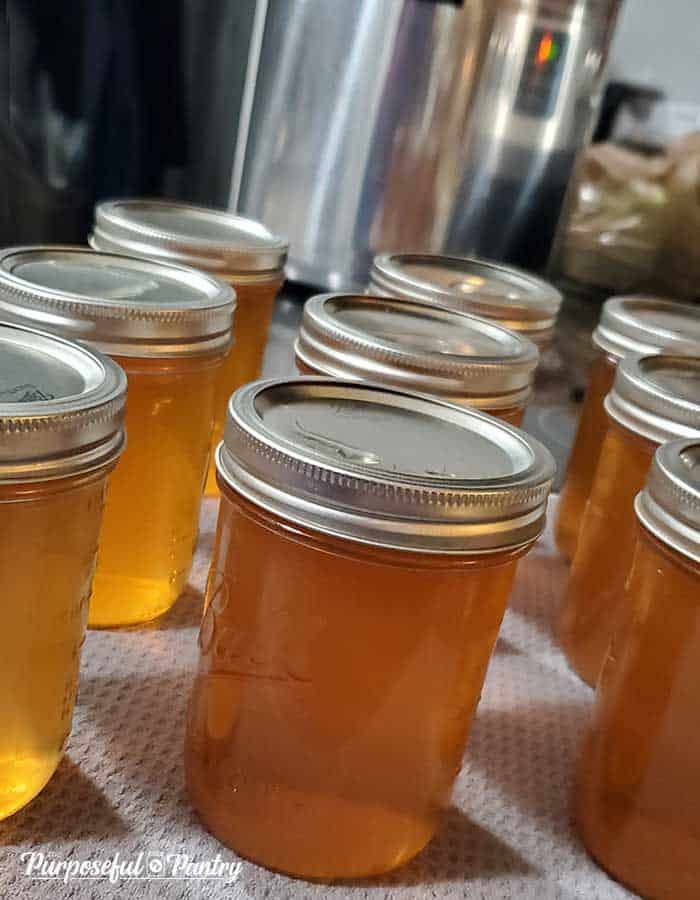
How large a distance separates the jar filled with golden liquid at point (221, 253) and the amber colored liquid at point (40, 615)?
31 cm

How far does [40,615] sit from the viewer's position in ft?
1.48

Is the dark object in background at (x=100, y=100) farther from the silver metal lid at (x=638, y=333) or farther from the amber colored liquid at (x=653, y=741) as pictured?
the amber colored liquid at (x=653, y=741)

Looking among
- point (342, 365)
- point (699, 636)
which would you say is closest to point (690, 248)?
point (342, 365)

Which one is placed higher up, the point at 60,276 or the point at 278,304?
the point at 60,276

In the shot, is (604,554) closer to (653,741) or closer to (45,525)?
(653,741)

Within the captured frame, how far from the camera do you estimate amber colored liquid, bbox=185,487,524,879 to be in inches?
17.6

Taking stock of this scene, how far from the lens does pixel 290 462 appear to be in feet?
1.46

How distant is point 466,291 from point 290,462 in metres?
0.42

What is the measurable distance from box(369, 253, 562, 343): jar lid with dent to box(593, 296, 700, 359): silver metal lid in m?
0.05

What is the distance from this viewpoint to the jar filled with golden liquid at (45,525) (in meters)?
0.41

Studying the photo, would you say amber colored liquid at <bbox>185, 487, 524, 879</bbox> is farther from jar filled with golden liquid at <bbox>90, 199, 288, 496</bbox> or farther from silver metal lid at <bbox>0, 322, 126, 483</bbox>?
jar filled with golden liquid at <bbox>90, 199, 288, 496</bbox>

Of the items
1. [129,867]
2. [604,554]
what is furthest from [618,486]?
[129,867]

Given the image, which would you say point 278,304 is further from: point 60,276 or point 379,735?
point 379,735

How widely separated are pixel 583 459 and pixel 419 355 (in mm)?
287
